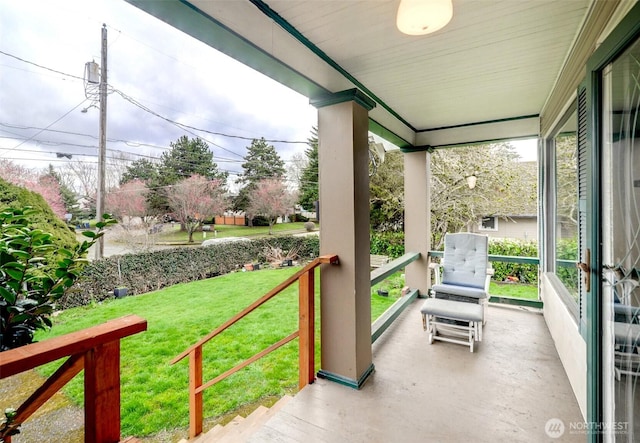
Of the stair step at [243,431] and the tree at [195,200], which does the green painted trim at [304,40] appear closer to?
the stair step at [243,431]

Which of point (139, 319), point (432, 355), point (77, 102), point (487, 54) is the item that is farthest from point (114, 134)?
point (432, 355)

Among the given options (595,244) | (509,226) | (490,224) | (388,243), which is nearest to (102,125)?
(595,244)

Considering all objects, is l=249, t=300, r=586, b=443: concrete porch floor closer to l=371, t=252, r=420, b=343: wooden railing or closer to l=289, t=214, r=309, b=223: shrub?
l=371, t=252, r=420, b=343: wooden railing

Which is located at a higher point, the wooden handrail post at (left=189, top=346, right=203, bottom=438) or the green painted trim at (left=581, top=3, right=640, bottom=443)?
the green painted trim at (left=581, top=3, right=640, bottom=443)

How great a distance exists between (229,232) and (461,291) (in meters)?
5.36

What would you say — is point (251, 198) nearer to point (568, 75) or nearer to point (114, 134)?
point (114, 134)

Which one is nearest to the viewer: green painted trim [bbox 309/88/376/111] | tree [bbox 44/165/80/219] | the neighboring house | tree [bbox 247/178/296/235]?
green painted trim [bbox 309/88/376/111]

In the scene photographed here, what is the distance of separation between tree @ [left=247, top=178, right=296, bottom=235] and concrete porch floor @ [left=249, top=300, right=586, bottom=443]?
17.0 feet

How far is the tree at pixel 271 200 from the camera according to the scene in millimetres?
7375

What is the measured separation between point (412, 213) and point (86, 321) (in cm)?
477

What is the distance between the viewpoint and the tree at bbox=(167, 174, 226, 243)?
5.61m

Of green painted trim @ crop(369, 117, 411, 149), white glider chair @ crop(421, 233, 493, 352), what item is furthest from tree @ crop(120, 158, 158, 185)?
white glider chair @ crop(421, 233, 493, 352)

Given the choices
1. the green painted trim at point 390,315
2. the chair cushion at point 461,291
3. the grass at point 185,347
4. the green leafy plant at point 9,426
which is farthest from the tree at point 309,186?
the green leafy plant at point 9,426

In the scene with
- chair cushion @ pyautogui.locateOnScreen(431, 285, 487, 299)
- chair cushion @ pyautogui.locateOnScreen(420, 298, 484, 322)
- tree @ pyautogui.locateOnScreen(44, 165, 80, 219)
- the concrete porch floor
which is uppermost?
tree @ pyautogui.locateOnScreen(44, 165, 80, 219)
